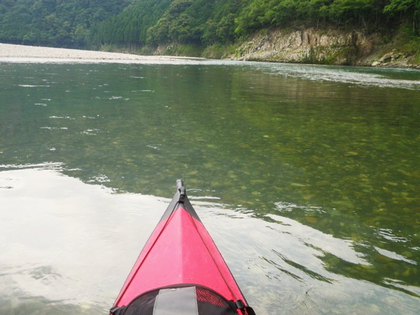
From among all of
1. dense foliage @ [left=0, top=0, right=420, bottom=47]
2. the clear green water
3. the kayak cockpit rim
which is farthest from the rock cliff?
the kayak cockpit rim

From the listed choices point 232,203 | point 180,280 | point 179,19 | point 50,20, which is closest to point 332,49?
point 232,203

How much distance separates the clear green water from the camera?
3021 millimetres

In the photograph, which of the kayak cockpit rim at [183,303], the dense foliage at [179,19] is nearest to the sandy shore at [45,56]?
the dense foliage at [179,19]

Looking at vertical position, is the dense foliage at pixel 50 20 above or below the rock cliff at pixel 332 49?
above

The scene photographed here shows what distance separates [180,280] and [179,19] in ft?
395

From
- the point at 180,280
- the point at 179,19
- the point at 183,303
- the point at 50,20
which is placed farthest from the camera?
the point at 50,20

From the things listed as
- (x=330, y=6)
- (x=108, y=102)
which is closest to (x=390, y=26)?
(x=330, y=6)

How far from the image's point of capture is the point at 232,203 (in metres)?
4.79

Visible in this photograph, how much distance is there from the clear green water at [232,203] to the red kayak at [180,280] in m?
0.75

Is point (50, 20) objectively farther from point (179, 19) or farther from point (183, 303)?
point (183, 303)

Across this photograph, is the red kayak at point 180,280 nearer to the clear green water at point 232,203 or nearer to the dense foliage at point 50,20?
the clear green water at point 232,203

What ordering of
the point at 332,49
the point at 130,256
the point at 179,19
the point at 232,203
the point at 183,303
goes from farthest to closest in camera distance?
the point at 179,19 → the point at 332,49 → the point at 232,203 → the point at 130,256 → the point at 183,303

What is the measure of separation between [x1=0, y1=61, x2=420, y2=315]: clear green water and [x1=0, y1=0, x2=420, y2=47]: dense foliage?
51.4 meters

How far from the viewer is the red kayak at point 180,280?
74.2 inches
